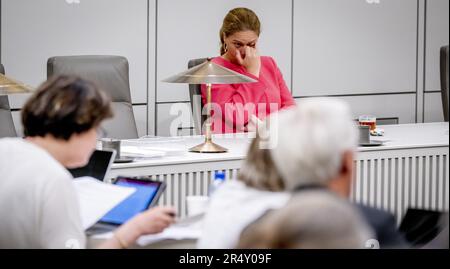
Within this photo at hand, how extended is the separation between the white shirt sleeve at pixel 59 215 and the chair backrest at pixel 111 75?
240 cm

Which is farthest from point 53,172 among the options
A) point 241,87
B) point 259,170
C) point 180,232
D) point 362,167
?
point 241,87

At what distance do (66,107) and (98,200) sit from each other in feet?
1.37

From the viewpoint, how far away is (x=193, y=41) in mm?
5633

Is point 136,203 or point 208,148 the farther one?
point 208,148

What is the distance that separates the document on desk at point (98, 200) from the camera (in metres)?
2.08

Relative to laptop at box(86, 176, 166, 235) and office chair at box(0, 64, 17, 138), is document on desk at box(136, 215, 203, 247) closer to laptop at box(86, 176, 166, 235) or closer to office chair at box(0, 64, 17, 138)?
laptop at box(86, 176, 166, 235)

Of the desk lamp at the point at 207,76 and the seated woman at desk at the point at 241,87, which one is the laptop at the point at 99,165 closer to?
the desk lamp at the point at 207,76

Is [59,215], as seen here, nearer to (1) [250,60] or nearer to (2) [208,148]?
(2) [208,148]

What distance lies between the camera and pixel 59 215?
1756mm

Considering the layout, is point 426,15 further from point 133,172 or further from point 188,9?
point 133,172

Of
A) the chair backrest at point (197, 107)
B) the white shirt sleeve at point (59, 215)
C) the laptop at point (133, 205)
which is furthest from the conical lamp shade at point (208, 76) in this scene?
the white shirt sleeve at point (59, 215)

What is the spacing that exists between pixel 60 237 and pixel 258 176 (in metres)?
0.54

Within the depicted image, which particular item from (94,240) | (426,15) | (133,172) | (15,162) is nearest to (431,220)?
(94,240)

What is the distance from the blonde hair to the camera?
140cm
